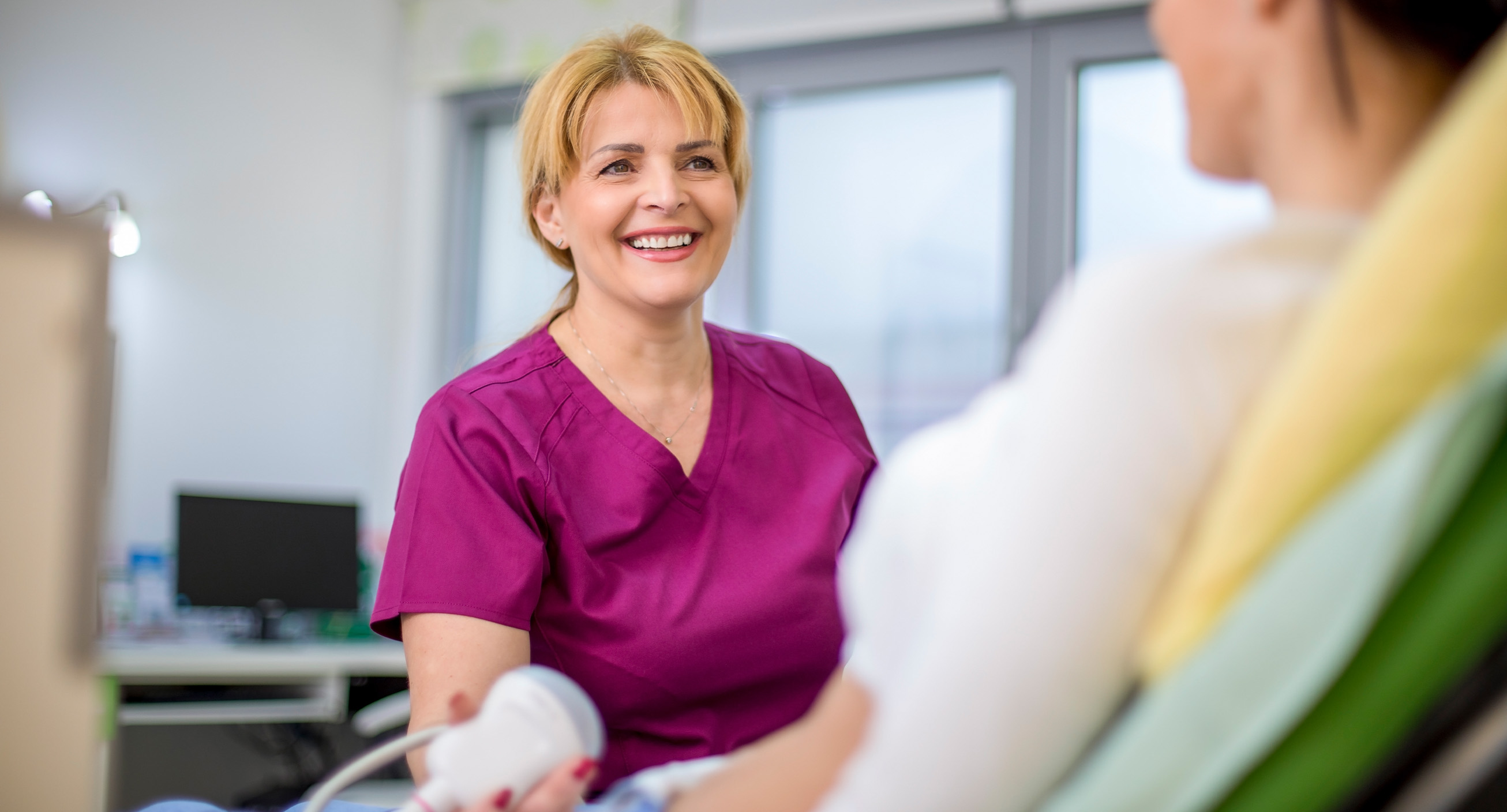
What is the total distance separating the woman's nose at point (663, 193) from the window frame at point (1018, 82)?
2002 mm

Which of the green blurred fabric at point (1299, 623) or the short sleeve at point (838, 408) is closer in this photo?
the green blurred fabric at point (1299, 623)

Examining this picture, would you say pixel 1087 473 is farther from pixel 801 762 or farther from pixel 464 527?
pixel 464 527

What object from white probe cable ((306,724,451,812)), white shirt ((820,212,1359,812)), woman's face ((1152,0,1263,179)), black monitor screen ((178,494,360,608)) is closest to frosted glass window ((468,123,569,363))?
black monitor screen ((178,494,360,608))

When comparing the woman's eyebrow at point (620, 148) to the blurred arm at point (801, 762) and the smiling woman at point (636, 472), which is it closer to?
the smiling woman at point (636, 472)

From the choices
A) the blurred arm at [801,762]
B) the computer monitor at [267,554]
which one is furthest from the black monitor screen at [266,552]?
the blurred arm at [801,762]

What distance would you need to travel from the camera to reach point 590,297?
1.39 meters

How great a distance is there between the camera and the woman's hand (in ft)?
2.17

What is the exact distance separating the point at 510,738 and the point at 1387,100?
56cm

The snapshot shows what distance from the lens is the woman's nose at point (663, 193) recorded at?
1338mm

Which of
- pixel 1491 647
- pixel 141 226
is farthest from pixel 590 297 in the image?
pixel 141 226

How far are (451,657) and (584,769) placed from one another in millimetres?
407

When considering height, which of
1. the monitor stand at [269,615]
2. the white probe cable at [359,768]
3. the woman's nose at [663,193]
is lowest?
the monitor stand at [269,615]

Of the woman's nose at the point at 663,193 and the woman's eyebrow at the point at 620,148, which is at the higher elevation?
the woman's eyebrow at the point at 620,148

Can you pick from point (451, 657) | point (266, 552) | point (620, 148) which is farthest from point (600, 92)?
point (266, 552)
